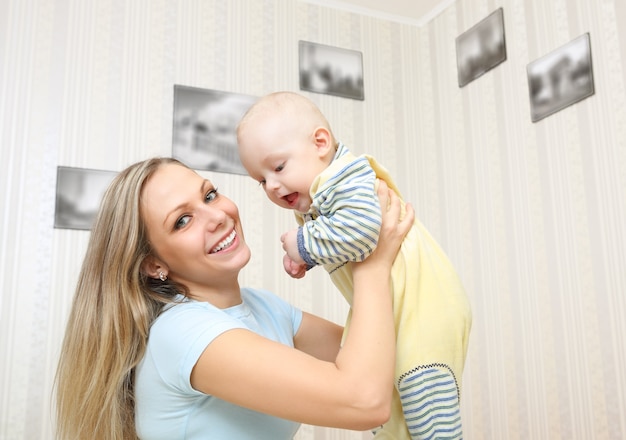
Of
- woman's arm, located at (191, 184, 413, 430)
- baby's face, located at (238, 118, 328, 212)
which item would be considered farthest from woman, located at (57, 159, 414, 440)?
baby's face, located at (238, 118, 328, 212)

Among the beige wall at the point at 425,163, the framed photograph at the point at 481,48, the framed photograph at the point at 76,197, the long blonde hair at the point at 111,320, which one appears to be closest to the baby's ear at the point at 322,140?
the long blonde hair at the point at 111,320

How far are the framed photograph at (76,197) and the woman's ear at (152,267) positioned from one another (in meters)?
1.27

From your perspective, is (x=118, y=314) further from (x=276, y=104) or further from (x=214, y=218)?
(x=276, y=104)

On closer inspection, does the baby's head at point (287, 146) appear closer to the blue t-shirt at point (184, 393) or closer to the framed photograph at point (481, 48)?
the blue t-shirt at point (184, 393)

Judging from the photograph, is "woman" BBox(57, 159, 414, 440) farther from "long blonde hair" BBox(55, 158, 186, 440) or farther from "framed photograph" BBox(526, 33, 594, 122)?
"framed photograph" BBox(526, 33, 594, 122)

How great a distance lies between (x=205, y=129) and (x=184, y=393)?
5.91 ft

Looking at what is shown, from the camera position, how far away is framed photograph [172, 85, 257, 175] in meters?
2.92

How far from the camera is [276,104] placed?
5.06ft

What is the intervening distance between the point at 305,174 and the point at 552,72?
1.56 metres

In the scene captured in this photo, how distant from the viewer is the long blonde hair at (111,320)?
4.64 ft

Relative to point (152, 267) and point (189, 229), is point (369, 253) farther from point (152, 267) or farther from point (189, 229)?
point (152, 267)

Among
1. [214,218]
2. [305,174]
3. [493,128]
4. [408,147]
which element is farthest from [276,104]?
[408,147]

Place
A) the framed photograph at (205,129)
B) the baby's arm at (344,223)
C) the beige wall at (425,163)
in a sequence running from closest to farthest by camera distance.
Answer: the baby's arm at (344,223) → the beige wall at (425,163) → the framed photograph at (205,129)

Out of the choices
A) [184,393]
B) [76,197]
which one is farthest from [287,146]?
[76,197]
